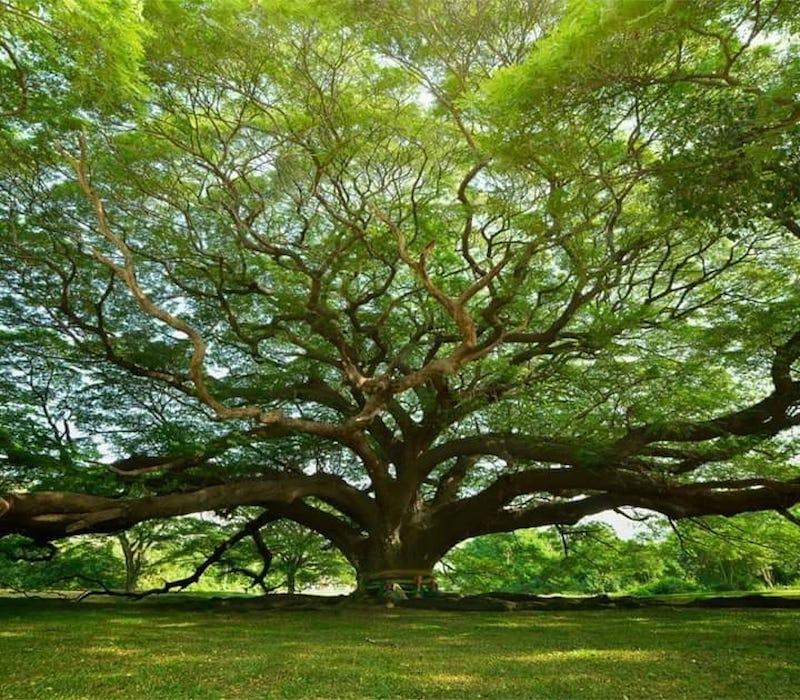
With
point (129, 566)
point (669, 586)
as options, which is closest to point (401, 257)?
point (129, 566)

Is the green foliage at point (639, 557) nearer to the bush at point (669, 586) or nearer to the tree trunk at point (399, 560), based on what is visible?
the bush at point (669, 586)

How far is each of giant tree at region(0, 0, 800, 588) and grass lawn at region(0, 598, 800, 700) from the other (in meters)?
1.92

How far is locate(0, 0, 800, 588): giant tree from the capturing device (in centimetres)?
442

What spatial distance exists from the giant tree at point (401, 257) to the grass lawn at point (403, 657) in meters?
1.92

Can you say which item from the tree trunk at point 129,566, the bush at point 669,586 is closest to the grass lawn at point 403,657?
the tree trunk at point 129,566

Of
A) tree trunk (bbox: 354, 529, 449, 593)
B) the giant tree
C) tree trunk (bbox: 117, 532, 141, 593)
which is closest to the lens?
the giant tree

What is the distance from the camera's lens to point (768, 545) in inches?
408

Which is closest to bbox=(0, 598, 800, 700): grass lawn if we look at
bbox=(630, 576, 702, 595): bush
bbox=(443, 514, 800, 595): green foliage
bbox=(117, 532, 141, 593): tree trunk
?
bbox=(443, 514, 800, 595): green foliage

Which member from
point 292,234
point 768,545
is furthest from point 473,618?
point 768,545

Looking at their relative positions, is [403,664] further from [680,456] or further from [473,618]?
[680,456]

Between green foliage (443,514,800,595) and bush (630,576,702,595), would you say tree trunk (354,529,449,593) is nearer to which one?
green foliage (443,514,800,595)

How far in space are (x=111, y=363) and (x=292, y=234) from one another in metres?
3.41

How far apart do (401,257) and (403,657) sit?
380cm

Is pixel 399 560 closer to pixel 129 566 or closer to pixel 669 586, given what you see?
pixel 129 566
